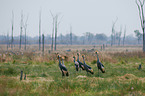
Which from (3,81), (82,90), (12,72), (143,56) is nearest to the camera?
(82,90)

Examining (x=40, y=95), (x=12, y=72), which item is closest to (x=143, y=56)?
(x=12, y=72)

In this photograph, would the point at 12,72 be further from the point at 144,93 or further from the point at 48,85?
the point at 144,93

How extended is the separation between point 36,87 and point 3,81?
5.74 feet

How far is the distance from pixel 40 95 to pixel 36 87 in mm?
1167

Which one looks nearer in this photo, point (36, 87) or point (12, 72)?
point (36, 87)

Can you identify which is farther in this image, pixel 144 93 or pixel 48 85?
pixel 48 85

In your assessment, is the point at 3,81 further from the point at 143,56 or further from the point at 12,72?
the point at 143,56

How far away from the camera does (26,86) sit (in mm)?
9008

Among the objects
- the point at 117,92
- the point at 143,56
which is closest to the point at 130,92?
the point at 117,92

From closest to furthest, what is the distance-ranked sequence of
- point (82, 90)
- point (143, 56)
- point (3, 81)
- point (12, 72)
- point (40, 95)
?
point (40, 95) < point (82, 90) < point (3, 81) < point (12, 72) < point (143, 56)

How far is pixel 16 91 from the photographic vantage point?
798cm

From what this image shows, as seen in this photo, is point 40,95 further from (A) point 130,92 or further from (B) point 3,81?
(A) point 130,92

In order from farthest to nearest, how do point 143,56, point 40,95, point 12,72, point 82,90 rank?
1. point 143,56
2. point 12,72
3. point 82,90
4. point 40,95

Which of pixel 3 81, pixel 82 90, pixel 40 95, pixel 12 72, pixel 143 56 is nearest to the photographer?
pixel 40 95
